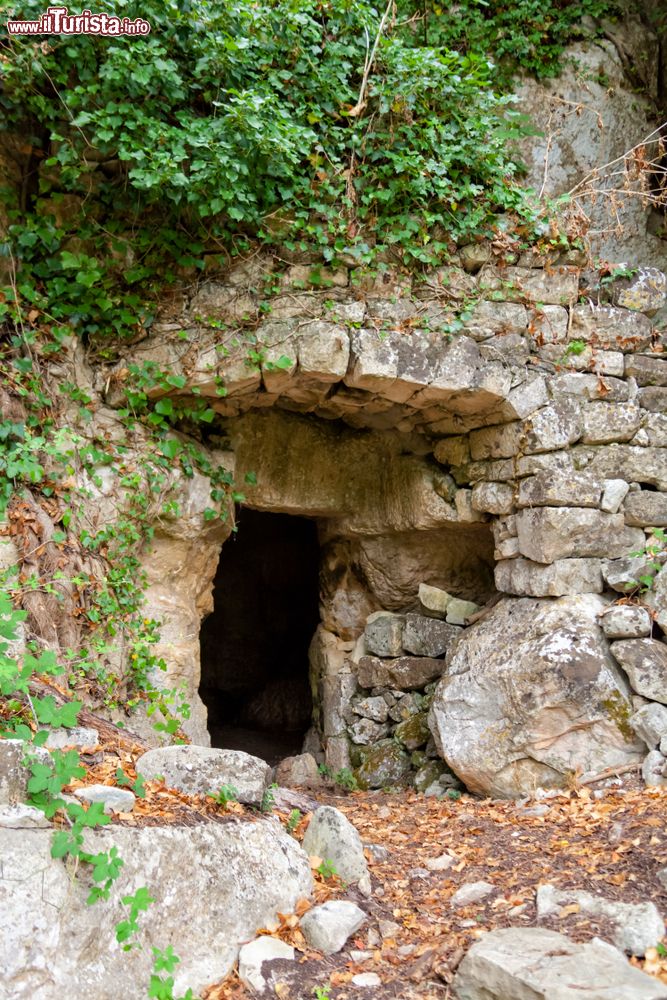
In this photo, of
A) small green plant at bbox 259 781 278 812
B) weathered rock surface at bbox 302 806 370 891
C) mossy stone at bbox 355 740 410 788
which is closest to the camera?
weathered rock surface at bbox 302 806 370 891

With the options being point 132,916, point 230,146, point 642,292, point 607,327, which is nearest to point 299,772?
point 132,916

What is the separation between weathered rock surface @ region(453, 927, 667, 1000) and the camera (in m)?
1.94

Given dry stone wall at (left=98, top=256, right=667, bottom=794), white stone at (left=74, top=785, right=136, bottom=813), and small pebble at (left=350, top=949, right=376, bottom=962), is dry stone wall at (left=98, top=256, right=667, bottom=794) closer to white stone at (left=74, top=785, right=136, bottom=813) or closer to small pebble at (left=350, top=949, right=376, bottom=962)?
small pebble at (left=350, top=949, right=376, bottom=962)

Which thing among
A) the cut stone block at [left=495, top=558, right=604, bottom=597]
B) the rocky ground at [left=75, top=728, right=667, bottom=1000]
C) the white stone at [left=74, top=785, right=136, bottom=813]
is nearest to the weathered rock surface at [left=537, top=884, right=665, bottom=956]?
the rocky ground at [left=75, top=728, right=667, bottom=1000]

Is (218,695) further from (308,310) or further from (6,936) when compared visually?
(6,936)

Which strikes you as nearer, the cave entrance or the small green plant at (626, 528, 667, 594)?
the small green plant at (626, 528, 667, 594)

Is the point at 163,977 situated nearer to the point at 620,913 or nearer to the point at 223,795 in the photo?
the point at 223,795

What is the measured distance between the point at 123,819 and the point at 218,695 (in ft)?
21.7

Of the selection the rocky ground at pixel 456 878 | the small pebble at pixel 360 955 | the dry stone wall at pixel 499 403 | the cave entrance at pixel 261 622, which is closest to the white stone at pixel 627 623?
the dry stone wall at pixel 499 403

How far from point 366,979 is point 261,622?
6.73 metres

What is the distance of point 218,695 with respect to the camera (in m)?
8.84

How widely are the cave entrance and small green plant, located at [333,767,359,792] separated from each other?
3.06m

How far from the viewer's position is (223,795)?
9.12 feet

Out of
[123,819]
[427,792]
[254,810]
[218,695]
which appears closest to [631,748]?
[427,792]
